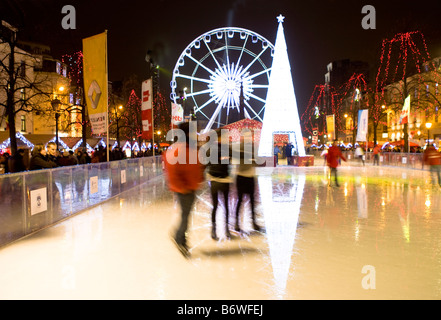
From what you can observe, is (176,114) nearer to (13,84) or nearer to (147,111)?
(147,111)

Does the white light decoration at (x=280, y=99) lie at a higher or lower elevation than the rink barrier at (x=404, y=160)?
higher

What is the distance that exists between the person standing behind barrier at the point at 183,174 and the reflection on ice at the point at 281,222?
1.18m

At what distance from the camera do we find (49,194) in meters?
7.25

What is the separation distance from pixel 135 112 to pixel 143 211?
33928mm

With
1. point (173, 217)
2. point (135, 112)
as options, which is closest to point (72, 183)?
point (173, 217)

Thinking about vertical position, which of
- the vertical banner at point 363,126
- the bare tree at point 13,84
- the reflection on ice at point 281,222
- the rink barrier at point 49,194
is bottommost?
the reflection on ice at point 281,222

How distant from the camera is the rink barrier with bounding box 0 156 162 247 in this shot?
586 centimetres

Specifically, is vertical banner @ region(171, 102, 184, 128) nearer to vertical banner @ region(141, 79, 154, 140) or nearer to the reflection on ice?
vertical banner @ region(141, 79, 154, 140)

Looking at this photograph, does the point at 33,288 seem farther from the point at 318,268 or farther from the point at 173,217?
the point at 173,217

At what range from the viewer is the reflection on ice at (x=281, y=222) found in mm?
4395

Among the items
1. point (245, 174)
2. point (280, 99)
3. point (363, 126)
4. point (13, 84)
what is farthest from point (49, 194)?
point (363, 126)

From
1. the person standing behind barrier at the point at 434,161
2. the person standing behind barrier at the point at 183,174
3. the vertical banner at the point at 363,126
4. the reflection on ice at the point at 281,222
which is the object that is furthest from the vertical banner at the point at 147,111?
the vertical banner at the point at 363,126

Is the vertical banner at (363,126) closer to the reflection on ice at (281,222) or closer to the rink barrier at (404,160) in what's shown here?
the rink barrier at (404,160)
